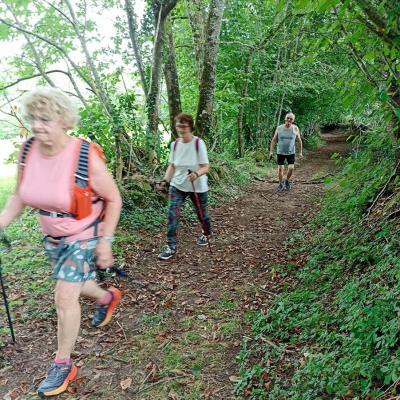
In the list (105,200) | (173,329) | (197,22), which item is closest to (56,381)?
(173,329)

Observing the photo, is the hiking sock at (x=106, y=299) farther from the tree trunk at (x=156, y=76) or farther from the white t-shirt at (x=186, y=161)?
the tree trunk at (x=156, y=76)

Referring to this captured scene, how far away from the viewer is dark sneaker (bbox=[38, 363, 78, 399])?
9.53 ft

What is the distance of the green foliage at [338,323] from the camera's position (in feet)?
8.51

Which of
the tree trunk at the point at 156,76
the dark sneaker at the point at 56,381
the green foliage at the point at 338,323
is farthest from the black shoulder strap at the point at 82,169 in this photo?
the tree trunk at the point at 156,76

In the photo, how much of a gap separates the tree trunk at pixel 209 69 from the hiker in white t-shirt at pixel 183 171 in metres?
5.03

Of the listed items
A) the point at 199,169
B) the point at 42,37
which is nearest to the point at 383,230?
the point at 199,169

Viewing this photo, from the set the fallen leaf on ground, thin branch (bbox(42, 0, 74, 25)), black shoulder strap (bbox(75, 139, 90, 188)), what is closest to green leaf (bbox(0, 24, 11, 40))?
thin branch (bbox(42, 0, 74, 25))

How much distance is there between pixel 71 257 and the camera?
272 cm

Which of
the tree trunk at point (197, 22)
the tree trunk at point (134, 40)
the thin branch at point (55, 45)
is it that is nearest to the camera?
the thin branch at point (55, 45)

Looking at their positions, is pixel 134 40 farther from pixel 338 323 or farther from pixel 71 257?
pixel 338 323

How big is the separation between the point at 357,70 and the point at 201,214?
2979 millimetres

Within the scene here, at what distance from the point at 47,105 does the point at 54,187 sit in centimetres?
56

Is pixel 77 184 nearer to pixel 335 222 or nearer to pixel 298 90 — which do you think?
pixel 335 222

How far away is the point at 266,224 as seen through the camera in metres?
7.55
